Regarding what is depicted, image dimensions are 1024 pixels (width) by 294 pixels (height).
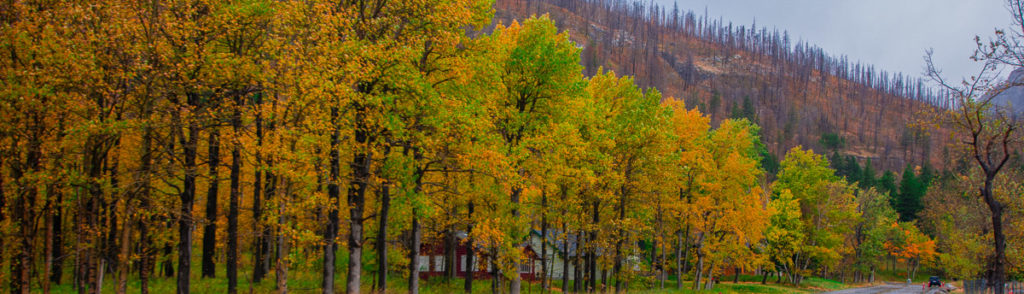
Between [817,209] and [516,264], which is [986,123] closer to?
[516,264]

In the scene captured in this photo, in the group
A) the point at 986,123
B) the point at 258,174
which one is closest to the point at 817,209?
the point at 986,123

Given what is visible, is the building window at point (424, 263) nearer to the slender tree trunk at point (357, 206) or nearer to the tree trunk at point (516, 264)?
the tree trunk at point (516, 264)

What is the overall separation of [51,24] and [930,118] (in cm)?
2543

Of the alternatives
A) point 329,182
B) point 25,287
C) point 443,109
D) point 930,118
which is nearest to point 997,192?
point 930,118

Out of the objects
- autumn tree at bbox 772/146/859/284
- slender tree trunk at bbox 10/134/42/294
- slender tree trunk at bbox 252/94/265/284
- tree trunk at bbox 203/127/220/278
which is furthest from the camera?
autumn tree at bbox 772/146/859/284

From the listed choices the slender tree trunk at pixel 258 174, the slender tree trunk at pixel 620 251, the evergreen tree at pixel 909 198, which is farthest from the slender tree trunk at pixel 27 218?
the evergreen tree at pixel 909 198

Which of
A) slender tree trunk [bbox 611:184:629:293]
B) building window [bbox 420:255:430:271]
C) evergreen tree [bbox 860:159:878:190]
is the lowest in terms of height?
building window [bbox 420:255:430:271]

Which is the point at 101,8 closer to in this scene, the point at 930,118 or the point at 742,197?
the point at 930,118

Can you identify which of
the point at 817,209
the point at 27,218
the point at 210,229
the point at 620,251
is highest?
the point at 27,218

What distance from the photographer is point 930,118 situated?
1866 centimetres

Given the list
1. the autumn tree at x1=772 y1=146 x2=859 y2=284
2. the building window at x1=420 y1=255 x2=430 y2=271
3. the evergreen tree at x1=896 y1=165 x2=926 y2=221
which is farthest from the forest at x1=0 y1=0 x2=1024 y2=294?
the evergreen tree at x1=896 y1=165 x2=926 y2=221

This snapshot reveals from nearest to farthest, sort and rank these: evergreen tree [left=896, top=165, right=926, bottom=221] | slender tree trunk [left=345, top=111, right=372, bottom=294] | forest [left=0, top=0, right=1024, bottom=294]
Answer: forest [left=0, top=0, right=1024, bottom=294]
slender tree trunk [left=345, top=111, right=372, bottom=294]
evergreen tree [left=896, top=165, right=926, bottom=221]

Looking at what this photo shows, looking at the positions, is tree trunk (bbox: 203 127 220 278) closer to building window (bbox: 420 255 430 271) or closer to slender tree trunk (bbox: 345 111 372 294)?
slender tree trunk (bbox: 345 111 372 294)

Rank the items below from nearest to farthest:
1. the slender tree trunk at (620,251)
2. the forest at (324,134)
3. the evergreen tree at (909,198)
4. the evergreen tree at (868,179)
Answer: the forest at (324,134)
the slender tree trunk at (620,251)
the evergreen tree at (909,198)
the evergreen tree at (868,179)
